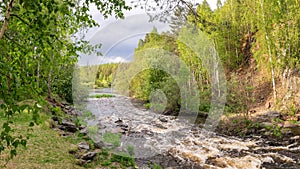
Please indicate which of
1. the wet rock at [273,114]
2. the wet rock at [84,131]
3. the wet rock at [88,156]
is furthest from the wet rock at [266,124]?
the wet rock at [88,156]

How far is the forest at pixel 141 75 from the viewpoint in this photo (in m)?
2.17

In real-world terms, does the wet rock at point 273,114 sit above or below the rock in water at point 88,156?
above

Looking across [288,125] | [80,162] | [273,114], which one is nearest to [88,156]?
[80,162]

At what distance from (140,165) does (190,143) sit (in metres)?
3.23

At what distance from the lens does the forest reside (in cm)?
217

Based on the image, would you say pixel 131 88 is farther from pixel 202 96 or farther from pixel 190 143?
pixel 190 143

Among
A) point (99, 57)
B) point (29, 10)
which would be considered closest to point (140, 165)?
point (29, 10)

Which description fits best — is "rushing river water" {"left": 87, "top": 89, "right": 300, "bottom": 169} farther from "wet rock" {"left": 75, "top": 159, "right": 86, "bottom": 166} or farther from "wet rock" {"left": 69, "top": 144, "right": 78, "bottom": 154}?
"wet rock" {"left": 75, "top": 159, "right": 86, "bottom": 166}

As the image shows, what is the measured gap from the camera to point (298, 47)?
41.6 ft

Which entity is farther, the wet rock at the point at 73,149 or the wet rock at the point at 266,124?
the wet rock at the point at 266,124

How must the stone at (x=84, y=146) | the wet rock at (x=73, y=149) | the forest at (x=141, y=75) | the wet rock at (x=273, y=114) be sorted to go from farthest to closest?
→ the wet rock at (x=273, y=114)
the stone at (x=84, y=146)
the wet rock at (x=73, y=149)
the forest at (x=141, y=75)

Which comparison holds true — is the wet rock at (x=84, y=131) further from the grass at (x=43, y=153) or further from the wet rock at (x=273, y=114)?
the wet rock at (x=273, y=114)

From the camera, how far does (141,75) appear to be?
63.6ft

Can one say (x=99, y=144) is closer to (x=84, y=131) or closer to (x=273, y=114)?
(x=84, y=131)
